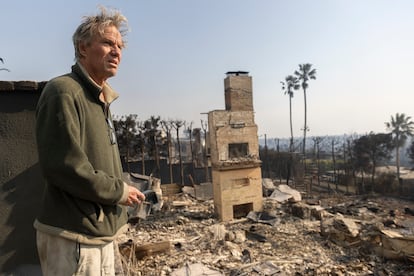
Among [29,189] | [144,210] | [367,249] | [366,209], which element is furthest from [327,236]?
[29,189]

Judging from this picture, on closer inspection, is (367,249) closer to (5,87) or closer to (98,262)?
(98,262)

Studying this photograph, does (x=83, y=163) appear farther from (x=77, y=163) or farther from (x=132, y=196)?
(x=132, y=196)

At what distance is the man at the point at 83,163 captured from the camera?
1233mm

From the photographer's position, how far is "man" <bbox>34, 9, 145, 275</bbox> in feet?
4.05

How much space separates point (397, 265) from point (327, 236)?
215 cm

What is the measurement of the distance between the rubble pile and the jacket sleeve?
4076 millimetres

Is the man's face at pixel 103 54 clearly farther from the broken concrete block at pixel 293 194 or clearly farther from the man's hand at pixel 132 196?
the broken concrete block at pixel 293 194

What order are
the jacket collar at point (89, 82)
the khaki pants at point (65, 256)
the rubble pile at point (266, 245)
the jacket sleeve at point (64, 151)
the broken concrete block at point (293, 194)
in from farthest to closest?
the broken concrete block at point (293, 194) < the rubble pile at point (266, 245) < the jacket collar at point (89, 82) < the khaki pants at point (65, 256) < the jacket sleeve at point (64, 151)

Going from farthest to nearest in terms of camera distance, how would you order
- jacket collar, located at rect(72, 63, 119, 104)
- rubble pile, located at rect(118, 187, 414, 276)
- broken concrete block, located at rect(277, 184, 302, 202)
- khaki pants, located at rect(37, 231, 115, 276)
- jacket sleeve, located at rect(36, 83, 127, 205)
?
1. broken concrete block, located at rect(277, 184, 302, 202)
2. rubble pile, located at rect(118, 187, 414, 276)
3. jacket collar, located at rect(72, 63, 119, 104)
4. khaki pants, located at rect(37, 231, 115, 276)
5. jacket sleeve, located at rect(36, 83, 127, 205)

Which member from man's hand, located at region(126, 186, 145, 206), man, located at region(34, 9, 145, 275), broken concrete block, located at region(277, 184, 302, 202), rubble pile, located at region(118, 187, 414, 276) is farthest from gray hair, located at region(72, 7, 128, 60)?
broken concrete block, located at region(277, 184, 302, 202)

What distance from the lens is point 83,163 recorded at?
4.09ft

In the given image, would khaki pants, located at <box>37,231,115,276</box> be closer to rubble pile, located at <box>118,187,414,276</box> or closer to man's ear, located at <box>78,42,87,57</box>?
man's ear, located at <box>78,42,87,57</box>

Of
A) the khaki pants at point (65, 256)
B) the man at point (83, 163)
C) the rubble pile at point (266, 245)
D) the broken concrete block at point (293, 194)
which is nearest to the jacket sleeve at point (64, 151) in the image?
the man at point (83, 163)

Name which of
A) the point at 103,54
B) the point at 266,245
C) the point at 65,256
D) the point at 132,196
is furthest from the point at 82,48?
the point at 266,245
